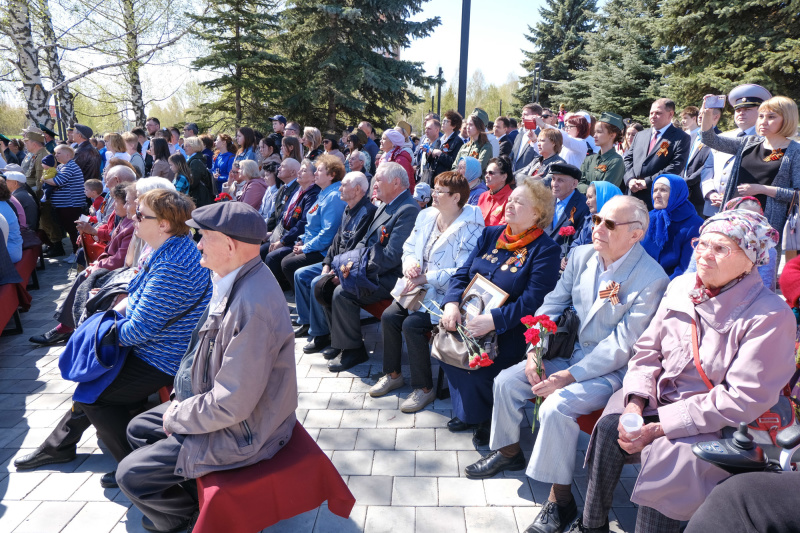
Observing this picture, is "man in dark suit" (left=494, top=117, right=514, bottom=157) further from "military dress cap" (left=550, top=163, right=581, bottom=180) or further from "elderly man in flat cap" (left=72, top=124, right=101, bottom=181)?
"elderly man in flat cap" (left=72, top=124, right=101, bottom=181)

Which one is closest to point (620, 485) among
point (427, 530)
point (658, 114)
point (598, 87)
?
point (427, 530)

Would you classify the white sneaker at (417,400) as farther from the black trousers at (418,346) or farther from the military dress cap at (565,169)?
the military dress cap at (565,169)

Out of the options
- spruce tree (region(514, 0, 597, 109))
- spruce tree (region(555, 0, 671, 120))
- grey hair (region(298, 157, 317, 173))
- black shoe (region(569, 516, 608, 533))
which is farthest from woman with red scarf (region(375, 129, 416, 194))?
spruce tree (region(514, 0, 597, 109))

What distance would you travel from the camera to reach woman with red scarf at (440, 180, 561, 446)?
3.60 meters

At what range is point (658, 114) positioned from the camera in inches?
231

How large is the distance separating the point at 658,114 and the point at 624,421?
456 cm

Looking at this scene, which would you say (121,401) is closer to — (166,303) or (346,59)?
(166,303)

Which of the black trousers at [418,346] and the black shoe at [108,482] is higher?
the black trousers at [418,346]

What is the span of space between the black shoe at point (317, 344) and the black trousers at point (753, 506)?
153 inches

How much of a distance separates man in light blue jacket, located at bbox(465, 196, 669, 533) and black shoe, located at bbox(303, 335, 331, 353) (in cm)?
246

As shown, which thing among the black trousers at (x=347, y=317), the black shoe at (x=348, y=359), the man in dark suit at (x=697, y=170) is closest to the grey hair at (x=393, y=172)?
the black trousers at (x=347, y=317)

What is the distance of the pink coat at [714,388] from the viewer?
2312 mm

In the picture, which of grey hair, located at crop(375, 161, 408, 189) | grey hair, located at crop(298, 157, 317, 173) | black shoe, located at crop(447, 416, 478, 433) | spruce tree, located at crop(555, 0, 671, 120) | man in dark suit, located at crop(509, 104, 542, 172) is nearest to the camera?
black shoe, located at crop(447, 416, 478, 433)

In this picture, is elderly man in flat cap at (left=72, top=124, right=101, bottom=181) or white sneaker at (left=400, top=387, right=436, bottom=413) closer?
white sneaker at (left=400, top=387, right=436, bottom=413)
